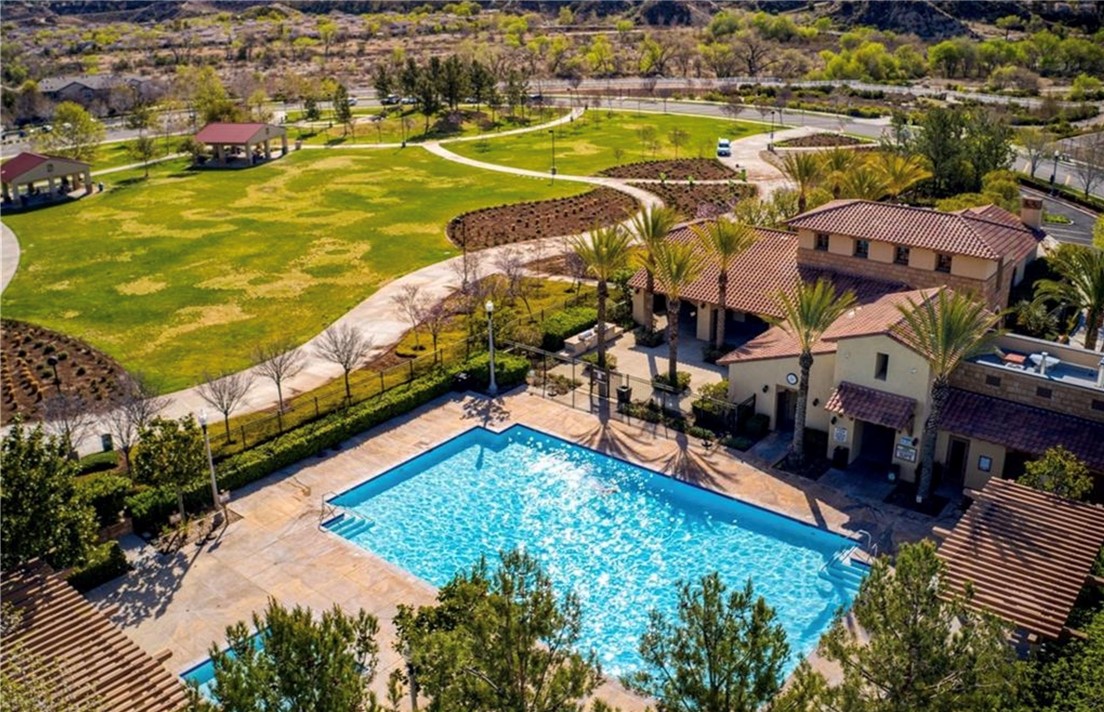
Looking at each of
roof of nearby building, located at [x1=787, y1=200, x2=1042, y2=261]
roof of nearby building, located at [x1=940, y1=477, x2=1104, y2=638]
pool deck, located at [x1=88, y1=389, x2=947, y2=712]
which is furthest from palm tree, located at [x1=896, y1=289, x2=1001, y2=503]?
roof of nearby building, located at [x1=787, y1=200, x2=1042, y2=261]

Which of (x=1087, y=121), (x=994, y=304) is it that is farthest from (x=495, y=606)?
A: (x=1087, y=121)

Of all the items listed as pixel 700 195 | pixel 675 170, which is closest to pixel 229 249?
pixel 700 195

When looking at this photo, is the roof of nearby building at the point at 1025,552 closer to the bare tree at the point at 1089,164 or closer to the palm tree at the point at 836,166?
the palm tree at the point at 836,166

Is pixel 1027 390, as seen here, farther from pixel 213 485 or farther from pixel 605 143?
pixel 605 143

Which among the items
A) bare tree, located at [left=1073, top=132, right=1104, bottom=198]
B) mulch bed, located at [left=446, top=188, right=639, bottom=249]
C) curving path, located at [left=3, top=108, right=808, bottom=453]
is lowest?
curving path, located at [left=3, top=108, right=808, bottom=453]

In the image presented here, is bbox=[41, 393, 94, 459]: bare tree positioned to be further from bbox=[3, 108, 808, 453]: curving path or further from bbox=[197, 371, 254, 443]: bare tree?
bbox=[197, 371, 254, 443]: bare tree

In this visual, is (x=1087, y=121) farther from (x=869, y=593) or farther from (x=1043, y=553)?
(x=869, y=593)
